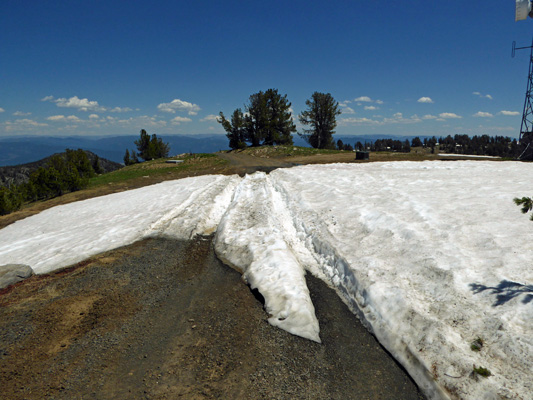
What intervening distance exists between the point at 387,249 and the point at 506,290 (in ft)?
11.9

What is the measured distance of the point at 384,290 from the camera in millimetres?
7836

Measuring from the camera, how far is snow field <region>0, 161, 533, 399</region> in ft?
18.7

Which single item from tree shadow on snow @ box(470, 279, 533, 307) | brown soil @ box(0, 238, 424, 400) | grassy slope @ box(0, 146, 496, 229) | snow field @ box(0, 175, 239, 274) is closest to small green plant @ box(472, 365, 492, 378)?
brown soil @ box(0, 238, 424, 400)

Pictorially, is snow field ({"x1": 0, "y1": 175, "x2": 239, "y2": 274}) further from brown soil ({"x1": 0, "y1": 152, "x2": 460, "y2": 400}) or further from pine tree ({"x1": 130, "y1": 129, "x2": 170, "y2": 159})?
pine tree ({"x1": 130, "y1": 129, "x2": 170, "y2": 159})

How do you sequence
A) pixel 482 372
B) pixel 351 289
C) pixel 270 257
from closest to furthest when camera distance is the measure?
pixel 482 372 → pixel 351 289 → pixel 270 257

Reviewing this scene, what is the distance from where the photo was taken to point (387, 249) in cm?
1005

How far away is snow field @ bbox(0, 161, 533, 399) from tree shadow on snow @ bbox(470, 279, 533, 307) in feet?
0.13

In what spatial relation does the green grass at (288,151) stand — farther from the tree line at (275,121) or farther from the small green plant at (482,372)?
the small green plant at (482,372)

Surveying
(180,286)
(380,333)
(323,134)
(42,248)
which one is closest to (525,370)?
(380,333)

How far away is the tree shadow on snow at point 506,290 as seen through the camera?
21.1 feet

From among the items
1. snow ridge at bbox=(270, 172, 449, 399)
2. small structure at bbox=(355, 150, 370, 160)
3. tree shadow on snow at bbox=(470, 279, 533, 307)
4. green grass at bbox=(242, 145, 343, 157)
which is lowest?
snow ridge at bbox=(270, 172, 449, 399)

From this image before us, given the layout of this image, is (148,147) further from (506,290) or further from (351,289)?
(506,290)

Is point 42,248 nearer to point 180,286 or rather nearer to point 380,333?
point 180,286

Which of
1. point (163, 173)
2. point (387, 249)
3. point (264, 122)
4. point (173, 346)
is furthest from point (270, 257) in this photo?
point (264, 122)
